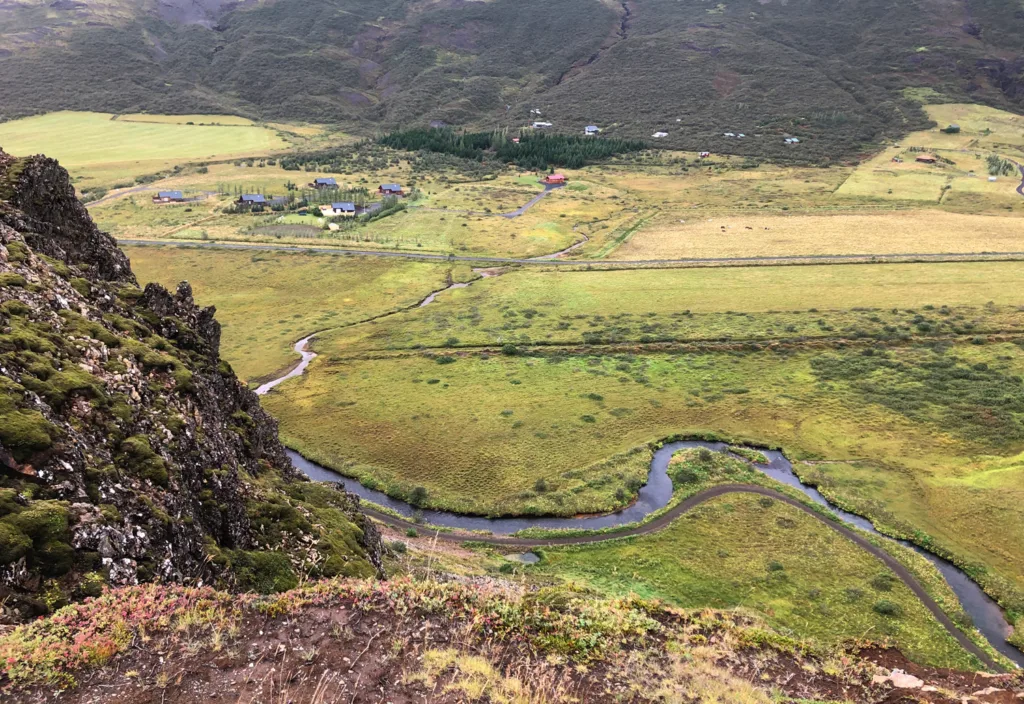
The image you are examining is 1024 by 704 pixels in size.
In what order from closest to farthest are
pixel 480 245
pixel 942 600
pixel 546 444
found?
pixel 942 600, pixel 546 444, pixel 480 245

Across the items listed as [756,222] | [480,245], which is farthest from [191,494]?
[756,222]

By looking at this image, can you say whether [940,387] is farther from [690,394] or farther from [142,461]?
[142,461]

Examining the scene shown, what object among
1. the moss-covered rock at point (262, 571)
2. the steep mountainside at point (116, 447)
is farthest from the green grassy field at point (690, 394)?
the moss-covered rock at point (262, 571)

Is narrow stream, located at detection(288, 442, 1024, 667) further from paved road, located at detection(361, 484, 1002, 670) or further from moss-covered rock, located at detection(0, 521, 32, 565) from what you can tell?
moss-covered rock, located at detection(0, 521, 32, 565)

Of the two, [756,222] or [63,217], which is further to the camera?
[756,222]

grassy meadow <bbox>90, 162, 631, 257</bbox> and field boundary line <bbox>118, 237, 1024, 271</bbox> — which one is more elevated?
grassy meadow <bbox>90, 162, 631, 257</bbox>

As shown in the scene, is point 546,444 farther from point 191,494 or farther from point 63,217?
point 63,217

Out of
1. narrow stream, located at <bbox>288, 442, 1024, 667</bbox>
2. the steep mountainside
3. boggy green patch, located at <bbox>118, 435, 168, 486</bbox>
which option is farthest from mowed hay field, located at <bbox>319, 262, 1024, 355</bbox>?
boggy green patch, located at <bbox>118, 435, 168, 486</bbox>

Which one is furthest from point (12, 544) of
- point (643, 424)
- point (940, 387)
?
point (940, 387)
